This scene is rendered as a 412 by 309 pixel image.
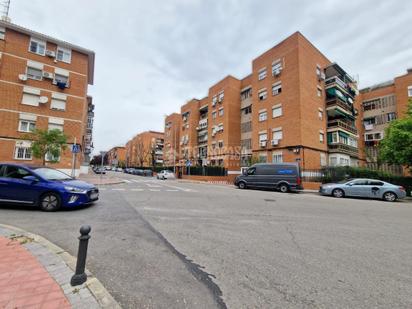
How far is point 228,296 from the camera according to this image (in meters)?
2.51

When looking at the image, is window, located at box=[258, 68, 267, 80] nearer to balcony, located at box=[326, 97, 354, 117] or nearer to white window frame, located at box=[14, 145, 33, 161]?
balcony, located at box=[326, 97, 354, 117]

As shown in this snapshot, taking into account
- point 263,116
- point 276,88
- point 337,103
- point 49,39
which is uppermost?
point 49,39

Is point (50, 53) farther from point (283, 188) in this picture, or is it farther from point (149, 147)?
point (149, 147)

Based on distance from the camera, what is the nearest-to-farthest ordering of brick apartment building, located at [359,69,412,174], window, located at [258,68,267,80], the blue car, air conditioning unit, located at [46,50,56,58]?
the blue car → air conditioning unit, located at [46,50,56,58] → brick apartment building, located at [359,69,412,174] → window, located at [258,68,267,80]

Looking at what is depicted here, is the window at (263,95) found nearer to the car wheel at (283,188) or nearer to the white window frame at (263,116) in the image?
the white window frame at (263,116)

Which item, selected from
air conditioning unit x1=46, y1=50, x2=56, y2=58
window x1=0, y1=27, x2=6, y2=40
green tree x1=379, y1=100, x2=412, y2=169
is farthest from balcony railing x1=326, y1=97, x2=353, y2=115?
window x1=0, y1=27, x2=6, y2=40

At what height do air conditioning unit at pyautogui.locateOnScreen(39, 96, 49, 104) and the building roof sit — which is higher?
the building roof

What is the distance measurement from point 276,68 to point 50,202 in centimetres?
2856

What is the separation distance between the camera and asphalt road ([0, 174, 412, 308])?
251cm

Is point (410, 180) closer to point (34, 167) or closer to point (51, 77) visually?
point (34, 167)

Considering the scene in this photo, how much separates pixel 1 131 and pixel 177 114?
127 ft

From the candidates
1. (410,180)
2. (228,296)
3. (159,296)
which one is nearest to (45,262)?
(159,296)

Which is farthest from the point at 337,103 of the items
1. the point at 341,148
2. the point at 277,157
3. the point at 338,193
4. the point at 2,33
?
the point at 2,33

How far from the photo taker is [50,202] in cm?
666
